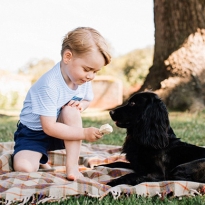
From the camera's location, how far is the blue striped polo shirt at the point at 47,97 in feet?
10.7

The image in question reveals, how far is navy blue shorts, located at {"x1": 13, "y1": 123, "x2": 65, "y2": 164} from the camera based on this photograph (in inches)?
140

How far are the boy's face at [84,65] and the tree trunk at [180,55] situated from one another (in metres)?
5.46

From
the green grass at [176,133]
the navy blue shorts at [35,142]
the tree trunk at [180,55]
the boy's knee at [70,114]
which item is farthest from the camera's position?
the tree trunk at [180,55]

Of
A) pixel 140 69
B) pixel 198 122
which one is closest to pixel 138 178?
pixel 198 122

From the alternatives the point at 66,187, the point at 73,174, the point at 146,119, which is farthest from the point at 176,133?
the point at 66,187

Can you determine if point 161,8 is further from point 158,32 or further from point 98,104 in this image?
point 98,104

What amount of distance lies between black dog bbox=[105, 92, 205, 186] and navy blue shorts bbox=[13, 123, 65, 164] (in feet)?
2.09

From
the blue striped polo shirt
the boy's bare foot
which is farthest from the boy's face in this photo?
the boy's bare foot

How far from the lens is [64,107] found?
11.4 feet

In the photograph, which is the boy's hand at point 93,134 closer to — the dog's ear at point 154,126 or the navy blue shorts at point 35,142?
the dog's ear at point 154,126

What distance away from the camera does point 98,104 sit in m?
14.9

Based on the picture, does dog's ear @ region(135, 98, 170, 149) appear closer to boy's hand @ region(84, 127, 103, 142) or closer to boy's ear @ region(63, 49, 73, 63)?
boy's hand @ region(84, 127, 103, 142)

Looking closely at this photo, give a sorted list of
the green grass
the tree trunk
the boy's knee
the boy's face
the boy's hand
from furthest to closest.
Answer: the tree trunk, the boy's knee, the boy's face, the boy's hand, the green grass

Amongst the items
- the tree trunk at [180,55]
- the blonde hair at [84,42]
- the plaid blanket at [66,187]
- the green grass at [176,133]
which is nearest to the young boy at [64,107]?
the blonde hair at [84,42]
